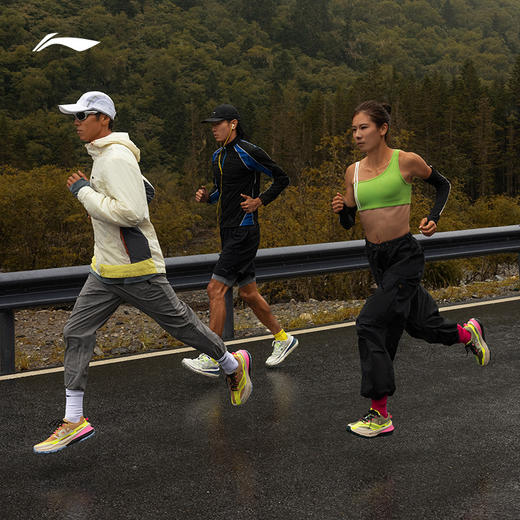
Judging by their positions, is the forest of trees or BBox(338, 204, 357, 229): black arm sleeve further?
the forest of trees

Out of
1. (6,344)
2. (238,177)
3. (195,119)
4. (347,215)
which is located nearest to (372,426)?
(347,215)

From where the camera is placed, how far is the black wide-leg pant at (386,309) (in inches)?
187

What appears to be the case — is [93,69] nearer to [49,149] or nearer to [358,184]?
[49,149]

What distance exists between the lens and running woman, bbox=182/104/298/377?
625 cm

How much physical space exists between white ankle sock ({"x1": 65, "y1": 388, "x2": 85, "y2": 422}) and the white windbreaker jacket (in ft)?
2.30

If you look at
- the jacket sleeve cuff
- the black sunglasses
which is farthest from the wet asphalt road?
the black sunglasses

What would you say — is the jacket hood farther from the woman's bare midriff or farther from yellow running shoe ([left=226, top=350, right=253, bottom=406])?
yellow running shoe ([left=226, top=350, right=253, bottom=406])

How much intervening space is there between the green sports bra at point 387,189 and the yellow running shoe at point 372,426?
4.07 feet

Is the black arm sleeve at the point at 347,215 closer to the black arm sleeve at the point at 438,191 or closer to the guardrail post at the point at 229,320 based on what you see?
the black arm sleeve at the point at 438,191

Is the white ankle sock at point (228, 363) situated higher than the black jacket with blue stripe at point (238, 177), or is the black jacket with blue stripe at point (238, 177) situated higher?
the black jacket with blue stripe at point (238, 177)

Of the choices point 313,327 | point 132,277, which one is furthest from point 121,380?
point 313,327

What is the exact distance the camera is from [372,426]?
478 centimetres

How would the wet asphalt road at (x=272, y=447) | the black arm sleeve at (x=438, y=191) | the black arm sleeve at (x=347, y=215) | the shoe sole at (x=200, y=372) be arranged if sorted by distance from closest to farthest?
the wet asphalt road at (x=272, y=447) < the black arm sleeve at (x=438, y=191) < the black arm sleeve at (x=347, y=215) < the shoe sole at (x=200, y=372)

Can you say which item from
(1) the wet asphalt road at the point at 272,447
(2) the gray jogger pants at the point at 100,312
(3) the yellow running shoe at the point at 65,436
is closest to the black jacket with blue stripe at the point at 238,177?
(1) the wet asphalt road at the point at 272,447
